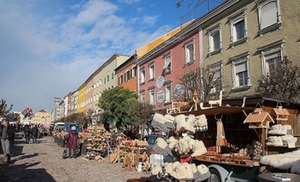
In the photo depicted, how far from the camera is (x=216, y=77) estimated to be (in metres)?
18.6

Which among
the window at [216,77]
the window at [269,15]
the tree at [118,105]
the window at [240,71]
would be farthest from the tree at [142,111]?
the window at [269,15]

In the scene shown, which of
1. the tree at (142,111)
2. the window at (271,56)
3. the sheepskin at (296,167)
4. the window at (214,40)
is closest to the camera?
the sheepskin at (296,167)

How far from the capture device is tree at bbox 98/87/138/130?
2736 centimetres

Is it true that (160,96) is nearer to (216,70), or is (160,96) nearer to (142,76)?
(142,76)

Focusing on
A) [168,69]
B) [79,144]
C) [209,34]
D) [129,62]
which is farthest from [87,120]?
[209,34]

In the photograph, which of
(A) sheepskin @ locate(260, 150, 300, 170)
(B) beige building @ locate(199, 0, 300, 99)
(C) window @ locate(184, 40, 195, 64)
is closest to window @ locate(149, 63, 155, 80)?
(C) window @ locate(184, 40, 195, 64)

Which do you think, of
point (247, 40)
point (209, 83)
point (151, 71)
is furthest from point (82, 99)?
point (247, 40)

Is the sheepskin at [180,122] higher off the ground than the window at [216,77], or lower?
lower

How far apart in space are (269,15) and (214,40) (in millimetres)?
4929

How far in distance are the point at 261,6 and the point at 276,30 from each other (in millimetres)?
1716

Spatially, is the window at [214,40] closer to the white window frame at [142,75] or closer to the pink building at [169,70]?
the pink building at [169,70]

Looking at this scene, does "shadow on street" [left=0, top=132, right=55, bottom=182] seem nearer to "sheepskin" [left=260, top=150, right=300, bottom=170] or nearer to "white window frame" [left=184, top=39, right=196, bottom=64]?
"sheepskin" [left=260, top=150, right=300, bottom=170]

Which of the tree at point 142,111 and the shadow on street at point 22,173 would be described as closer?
the shadow on street at point 22,173

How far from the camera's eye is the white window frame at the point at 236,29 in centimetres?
1658
